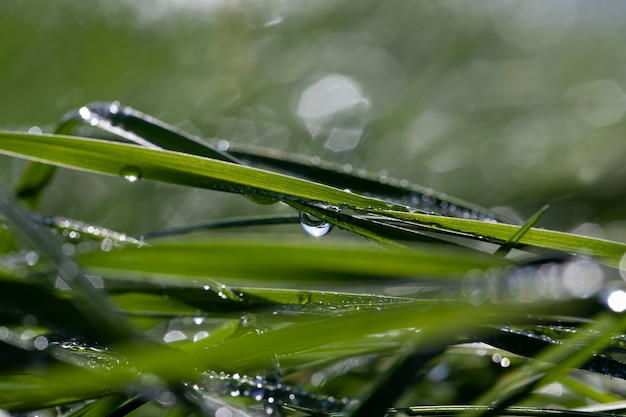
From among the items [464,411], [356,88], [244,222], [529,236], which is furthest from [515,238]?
[356,88]

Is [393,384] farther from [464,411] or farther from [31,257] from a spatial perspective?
[31,257]

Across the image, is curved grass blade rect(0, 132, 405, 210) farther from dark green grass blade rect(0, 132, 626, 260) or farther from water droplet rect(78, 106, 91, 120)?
water droplet rect(78, 106, 91, 120)

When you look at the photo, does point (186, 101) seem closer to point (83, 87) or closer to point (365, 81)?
point (83, 87)

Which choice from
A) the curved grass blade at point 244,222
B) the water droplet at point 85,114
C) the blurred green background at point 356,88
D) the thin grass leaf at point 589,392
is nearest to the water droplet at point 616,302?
the thin grass leaf at point 589,392

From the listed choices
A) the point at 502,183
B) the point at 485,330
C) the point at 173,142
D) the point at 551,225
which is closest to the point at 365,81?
the point at 502,183

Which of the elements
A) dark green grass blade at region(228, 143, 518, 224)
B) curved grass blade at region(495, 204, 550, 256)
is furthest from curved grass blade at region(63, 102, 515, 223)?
curved grass blade at region(495, 204, 550, 256)
